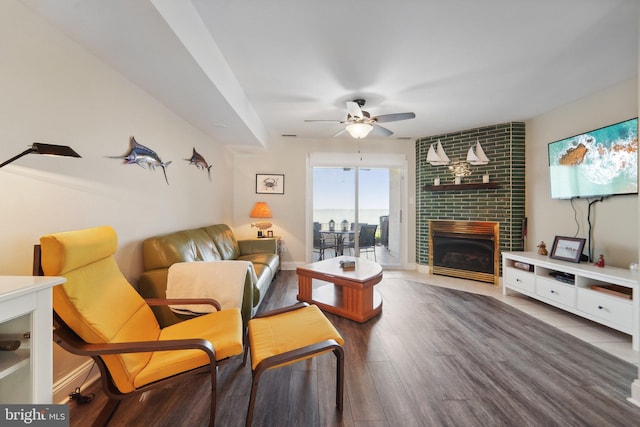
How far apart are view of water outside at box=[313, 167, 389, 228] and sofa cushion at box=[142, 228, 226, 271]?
2.54m

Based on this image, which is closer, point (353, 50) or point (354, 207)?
point (353, 50)

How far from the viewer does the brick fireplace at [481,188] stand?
380cm

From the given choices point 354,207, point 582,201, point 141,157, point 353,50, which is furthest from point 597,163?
point 141,157

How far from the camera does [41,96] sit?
1.41m

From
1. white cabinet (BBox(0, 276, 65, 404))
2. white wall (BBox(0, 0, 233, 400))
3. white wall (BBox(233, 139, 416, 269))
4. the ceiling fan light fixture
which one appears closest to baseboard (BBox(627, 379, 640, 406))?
the ceiling fan light fixture

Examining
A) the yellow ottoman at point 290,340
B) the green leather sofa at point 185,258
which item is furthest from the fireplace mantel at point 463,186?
the yellow ottoman at point 290,340

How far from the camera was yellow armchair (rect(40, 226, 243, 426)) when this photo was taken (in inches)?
45.9

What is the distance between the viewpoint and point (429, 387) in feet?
5.32

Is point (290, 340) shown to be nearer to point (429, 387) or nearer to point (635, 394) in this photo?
point (429, 387)

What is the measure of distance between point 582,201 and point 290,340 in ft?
12.7

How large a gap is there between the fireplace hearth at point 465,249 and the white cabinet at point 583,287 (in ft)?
1.97

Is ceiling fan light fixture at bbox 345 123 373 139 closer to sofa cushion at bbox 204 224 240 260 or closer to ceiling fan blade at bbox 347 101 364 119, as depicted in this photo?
ceiling fan blade at bbox 347 101 364 119

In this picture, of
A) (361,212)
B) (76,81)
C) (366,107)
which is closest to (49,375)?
(76,81)

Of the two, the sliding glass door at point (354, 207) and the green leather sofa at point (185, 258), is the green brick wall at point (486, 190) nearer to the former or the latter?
the sliding glass door at point (354, 207)
